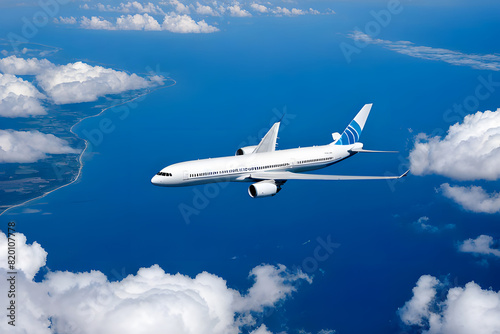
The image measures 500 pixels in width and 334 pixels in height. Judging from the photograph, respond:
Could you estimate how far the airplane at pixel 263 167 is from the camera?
6888 cm

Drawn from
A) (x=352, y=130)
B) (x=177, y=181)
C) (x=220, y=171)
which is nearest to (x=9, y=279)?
(x=177, y=181)

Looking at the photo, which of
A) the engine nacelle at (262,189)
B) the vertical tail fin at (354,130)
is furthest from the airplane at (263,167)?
the vertical tail fin at (354,130)

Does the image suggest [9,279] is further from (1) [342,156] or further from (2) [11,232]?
(1) [342,156]

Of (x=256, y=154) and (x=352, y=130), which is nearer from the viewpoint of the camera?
(x=256, y=154)

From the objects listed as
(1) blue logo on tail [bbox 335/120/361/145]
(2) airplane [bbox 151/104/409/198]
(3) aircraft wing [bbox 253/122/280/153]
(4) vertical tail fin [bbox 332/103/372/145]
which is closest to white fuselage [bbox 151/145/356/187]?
(2) airplane [bbox 151/104/409/198]

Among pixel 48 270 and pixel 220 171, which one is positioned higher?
pixel 48 270

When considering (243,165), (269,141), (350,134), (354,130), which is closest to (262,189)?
(243,165)

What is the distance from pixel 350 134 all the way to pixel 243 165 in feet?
89.5

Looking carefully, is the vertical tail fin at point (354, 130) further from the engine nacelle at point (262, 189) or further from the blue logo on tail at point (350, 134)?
the engine nacelle at point (262, 189)

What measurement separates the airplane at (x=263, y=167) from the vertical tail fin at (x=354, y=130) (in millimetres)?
456

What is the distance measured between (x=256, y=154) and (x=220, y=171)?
8.22 m

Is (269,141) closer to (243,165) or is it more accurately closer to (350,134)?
(243,165)

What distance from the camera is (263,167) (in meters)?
74.5

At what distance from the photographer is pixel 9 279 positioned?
69250 millimetres
